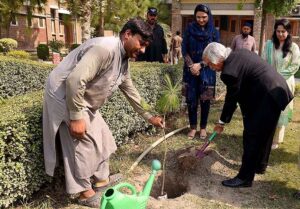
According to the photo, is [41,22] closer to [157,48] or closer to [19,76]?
[19,76]

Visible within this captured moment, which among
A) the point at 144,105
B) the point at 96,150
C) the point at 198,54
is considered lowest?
the point at 96,150

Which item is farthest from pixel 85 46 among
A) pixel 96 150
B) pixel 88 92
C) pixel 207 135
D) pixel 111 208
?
pixel 207 135

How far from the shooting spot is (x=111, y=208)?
2221 mm

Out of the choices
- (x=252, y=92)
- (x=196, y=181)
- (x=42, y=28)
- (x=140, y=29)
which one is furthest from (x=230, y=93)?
(x=42, y=28)

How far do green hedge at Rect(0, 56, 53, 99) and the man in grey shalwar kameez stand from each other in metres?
3.84

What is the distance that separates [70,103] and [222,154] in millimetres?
2608

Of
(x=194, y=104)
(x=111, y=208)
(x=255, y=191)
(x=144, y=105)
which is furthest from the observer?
(x=194, y=104)

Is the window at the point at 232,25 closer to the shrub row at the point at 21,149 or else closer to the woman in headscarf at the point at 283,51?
the woman in headscarf at the point at 283,51

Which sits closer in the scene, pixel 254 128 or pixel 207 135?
pixel 254 128

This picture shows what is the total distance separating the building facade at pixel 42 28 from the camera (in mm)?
24397

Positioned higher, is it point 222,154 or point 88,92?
point 88,92

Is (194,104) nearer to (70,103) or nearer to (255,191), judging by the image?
(255,191)

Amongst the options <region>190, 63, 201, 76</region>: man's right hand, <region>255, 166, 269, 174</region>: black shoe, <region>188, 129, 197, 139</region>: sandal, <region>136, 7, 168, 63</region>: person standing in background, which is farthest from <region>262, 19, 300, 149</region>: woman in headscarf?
<region>136, 7, 168, 63</region>: person standing in background

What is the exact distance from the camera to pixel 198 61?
15.2 feet
